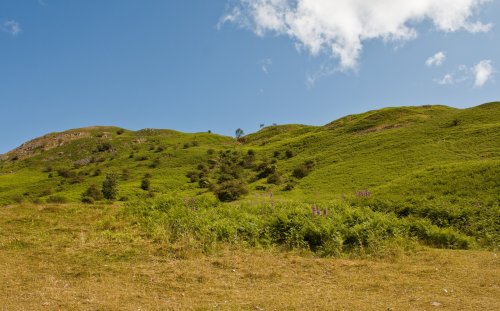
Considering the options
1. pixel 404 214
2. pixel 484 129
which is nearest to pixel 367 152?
pixel 484 129

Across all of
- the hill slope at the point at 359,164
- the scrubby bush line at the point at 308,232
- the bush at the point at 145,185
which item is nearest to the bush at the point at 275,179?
the hill slope at the point at 359,164

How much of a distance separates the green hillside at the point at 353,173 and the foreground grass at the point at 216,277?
17.8 feet

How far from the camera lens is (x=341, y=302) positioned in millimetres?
10117

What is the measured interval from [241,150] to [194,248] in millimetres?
73200

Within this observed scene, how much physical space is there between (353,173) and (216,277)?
3553 cm

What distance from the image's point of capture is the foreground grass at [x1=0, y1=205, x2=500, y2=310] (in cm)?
1013

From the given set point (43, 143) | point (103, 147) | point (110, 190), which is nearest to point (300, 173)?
point (110, 190)

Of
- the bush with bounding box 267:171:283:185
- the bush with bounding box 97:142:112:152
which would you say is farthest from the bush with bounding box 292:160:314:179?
the bush with bounding box 97:142:112:152

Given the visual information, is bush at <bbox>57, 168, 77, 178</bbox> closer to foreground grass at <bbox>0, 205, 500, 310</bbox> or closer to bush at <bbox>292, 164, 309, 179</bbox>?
bush at <bbox>292, 164, 309, 179</bbox>

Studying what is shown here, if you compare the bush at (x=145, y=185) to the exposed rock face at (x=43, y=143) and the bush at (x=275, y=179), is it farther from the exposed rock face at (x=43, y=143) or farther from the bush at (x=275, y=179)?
the exposed rock face at (x=43, y=143)

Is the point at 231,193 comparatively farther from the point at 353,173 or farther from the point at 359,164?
the point at 359,164

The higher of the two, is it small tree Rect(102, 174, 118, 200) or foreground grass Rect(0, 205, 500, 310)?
small tree Rect(102, 174, 118, 200)

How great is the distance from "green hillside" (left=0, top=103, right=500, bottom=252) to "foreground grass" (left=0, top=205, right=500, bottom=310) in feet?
17.8

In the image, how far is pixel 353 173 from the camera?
45.6 m
